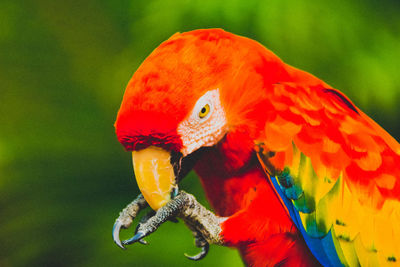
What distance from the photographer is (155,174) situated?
66 centimetres

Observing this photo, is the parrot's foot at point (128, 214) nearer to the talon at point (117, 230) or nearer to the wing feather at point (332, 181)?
the talon at point (117, 230)

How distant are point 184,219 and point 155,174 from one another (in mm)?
115

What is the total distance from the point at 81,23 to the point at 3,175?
1.58ft

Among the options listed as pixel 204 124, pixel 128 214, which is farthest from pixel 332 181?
pixel 128 214

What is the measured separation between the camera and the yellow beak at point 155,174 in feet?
2.14

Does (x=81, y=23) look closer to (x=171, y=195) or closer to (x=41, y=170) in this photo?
(x=41, y=170)

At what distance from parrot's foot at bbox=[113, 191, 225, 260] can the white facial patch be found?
0.28 feet

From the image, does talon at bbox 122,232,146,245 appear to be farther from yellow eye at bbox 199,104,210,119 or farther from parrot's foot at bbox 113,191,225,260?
yellow eye at bbox 199,104,210,119

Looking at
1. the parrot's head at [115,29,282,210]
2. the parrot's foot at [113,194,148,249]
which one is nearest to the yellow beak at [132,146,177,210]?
the parrot's head at [115,29,282,210]

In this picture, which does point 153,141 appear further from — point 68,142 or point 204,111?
point 68,142

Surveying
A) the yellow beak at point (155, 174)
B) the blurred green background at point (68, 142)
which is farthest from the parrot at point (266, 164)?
the blurred green background at point (68, 142)

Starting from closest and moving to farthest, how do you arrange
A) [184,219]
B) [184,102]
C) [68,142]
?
[184,102] → [184,219] → [68,142]

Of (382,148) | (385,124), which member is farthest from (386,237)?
(385,124)

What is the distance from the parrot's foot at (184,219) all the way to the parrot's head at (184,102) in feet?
0.06
